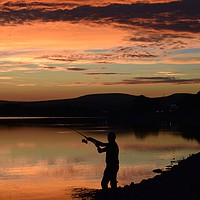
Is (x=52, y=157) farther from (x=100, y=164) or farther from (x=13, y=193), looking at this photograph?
(x=13, y=193)

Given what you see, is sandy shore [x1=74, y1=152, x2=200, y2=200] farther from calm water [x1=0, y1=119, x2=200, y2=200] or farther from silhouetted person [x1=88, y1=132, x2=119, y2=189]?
calm water [x1=0, y1=119, x2=200, y2=200]

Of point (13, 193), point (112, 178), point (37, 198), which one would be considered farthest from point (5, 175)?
point (112, 178)

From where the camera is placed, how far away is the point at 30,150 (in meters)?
53.0

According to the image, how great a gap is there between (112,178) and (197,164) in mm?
10815

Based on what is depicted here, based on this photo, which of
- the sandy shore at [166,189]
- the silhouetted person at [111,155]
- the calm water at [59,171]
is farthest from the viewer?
the calm water at [59,171]

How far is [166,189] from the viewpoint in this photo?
20.1 meters

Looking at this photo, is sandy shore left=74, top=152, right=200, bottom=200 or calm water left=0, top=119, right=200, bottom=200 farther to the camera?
calm water left=0, top=119, right=200, bottom=200

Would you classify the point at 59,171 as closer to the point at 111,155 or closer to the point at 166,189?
the point at 166,189

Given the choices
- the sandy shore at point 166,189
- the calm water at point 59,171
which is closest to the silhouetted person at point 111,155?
the sandy shore at point 166,189

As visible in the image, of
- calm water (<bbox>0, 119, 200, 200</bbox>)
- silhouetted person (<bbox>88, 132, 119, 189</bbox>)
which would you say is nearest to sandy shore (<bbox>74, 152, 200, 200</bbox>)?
silhouetted person (<bbox>88, 132, 119, 189</bbox>)

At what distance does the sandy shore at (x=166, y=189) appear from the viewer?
1689cm

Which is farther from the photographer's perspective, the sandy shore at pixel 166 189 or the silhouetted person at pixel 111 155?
the sandy shore at pixel 166 189

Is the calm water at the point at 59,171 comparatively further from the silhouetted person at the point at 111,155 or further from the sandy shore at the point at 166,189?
the silhouetted person at the point at 111,155

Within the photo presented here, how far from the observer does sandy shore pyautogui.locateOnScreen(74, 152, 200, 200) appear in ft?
55.4
